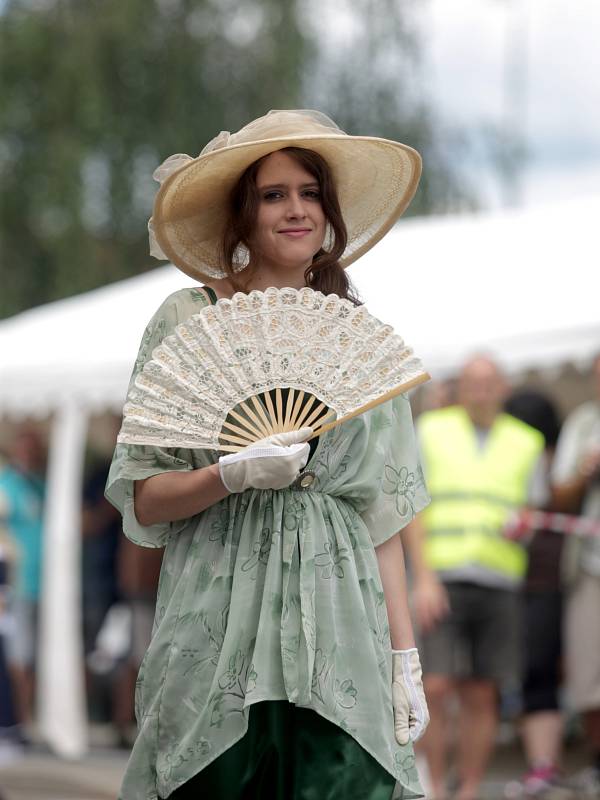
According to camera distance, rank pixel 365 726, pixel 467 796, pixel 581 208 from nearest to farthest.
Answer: pixel 365 726
pixel 467 796
pixel 581 208

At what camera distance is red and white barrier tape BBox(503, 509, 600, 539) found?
7035mm

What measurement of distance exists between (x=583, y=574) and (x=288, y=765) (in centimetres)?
434

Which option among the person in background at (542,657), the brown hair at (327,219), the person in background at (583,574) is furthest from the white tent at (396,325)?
the brown hair at (327,219)

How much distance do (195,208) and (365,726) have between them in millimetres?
1163

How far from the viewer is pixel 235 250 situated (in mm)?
3312

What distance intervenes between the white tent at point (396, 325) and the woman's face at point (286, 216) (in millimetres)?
4561

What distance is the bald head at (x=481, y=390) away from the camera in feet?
23.3

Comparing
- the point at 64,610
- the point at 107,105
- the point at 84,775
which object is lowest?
the point at 84,775

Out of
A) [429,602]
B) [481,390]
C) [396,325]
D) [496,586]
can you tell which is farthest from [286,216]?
[396,325]

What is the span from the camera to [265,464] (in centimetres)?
292

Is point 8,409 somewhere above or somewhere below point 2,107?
below

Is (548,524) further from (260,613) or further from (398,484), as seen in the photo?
(260,613)

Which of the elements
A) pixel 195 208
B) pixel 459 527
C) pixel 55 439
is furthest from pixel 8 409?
pixel 195 208

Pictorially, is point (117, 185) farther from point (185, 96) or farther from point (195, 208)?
point (195, 208)
